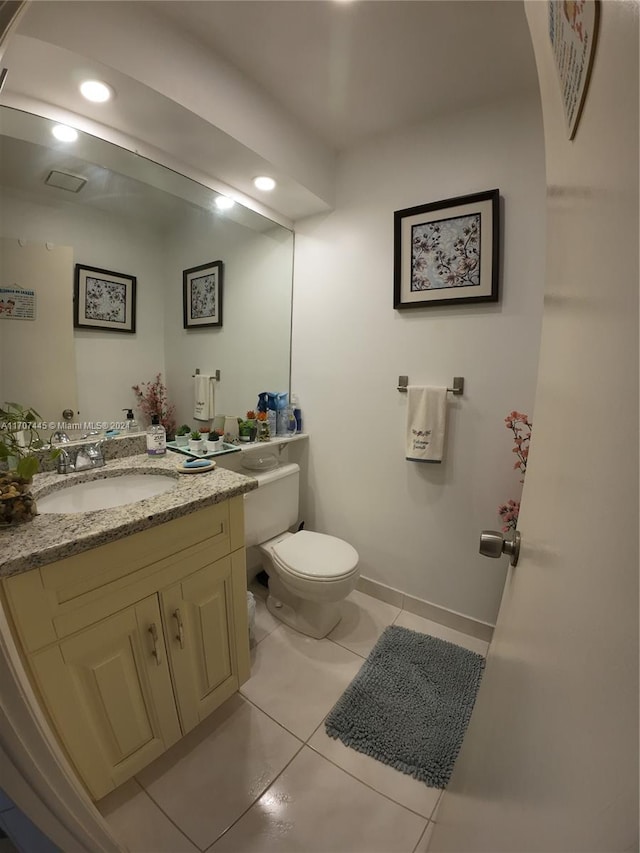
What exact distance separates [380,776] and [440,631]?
763mm

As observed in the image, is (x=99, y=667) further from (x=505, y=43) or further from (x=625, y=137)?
(x=505, y=43)

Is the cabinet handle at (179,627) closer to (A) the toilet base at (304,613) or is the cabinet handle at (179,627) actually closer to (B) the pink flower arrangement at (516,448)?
(A) the toilet base at (304,613)

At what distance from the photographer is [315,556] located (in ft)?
5.36

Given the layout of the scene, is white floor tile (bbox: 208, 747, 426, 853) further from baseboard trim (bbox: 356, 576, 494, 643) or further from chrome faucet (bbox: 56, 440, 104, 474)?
chrome faucet (bbox: 56, 440, 104, 474)

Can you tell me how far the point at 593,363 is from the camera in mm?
333

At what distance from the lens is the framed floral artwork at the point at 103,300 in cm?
131

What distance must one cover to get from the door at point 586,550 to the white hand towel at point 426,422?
1.10m

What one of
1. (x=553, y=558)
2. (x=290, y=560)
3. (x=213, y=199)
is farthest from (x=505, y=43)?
(x=290, y=560)

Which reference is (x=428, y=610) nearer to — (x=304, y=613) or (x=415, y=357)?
(x=304, y=613)

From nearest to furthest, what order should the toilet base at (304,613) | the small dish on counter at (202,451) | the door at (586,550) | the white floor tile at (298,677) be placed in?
the door at (586,550) < the white floor tile at (298,677) < the small dish on counter at (202,451) < the toilet base at (304,613)

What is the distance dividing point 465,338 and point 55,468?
1798mm

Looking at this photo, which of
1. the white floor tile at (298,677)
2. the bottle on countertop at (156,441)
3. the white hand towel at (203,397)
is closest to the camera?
the white floor tile at (298,677)

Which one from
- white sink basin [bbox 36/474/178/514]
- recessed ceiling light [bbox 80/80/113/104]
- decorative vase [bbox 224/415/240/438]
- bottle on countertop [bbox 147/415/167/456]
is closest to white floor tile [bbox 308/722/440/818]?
white sink basin [bbox 36/474/178/514]

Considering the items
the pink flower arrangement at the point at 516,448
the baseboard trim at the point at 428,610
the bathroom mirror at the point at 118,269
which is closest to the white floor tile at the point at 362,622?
the baseboard trim at the point at 428,610
